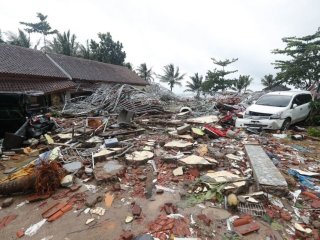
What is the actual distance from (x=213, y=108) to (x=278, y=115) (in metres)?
5.20

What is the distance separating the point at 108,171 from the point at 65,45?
99.1 ft

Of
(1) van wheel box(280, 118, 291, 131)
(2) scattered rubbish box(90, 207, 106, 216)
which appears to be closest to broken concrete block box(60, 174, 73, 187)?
(2) scattered rubbish box(90, 207, 106, 216)

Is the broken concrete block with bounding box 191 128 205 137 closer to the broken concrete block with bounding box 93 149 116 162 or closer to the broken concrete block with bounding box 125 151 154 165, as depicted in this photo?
the broken concrete block with bounding box 125 151 154 165

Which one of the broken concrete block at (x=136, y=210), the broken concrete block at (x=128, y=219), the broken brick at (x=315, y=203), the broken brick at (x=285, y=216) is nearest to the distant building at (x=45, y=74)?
the broken concrete block at (x=136, y=210)

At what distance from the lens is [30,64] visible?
18094 millimetres

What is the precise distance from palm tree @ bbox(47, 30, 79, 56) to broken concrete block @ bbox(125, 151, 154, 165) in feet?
95.4

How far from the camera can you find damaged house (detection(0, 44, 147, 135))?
8.17m

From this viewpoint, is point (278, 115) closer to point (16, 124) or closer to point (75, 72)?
point (16, 124)

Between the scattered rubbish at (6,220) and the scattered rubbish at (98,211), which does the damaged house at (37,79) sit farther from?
the scattered rubbish at (98,211)

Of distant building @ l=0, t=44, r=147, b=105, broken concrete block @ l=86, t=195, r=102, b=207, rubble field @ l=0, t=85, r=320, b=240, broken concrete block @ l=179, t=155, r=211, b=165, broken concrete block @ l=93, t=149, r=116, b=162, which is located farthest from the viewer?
distant building @ l=0, t=44, r=147, b=105

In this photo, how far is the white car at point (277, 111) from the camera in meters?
8.59

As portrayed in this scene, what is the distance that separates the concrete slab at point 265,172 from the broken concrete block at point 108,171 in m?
2.88

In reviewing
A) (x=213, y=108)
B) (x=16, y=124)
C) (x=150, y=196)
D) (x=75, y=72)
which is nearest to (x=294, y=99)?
(x=213, y=108)

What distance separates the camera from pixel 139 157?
5660mm
